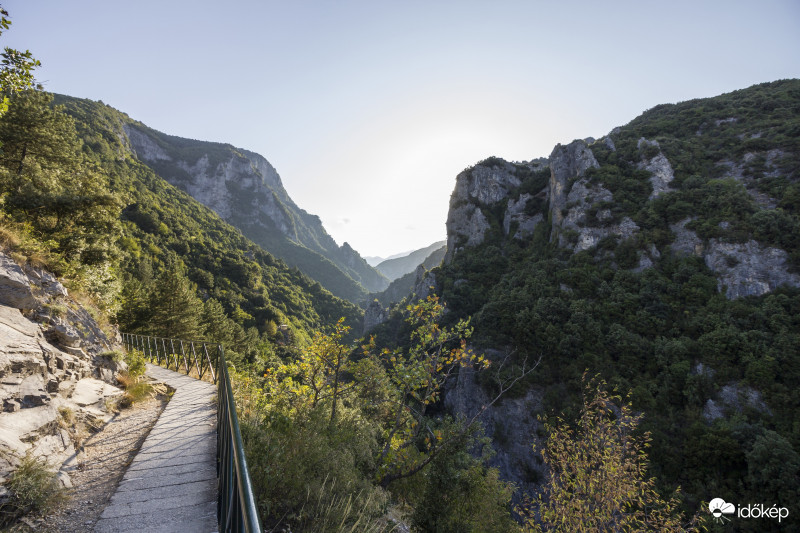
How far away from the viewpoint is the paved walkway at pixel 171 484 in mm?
2744

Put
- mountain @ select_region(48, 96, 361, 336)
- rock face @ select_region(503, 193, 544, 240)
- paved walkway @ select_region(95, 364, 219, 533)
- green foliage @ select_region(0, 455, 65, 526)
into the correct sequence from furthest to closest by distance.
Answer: mountain @ select_region(48, 96, 361, 336) → rock face @ select_region(503, 193, 544, 240) → paved walkway @ select_region(95, 364, 219, 533) → green foliage @ select_region(0, 455, 65, 526)

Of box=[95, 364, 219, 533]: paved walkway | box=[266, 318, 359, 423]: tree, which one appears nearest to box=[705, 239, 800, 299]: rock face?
box=[266, 318, 359, 423]: tree

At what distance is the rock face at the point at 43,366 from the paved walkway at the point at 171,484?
79 cm

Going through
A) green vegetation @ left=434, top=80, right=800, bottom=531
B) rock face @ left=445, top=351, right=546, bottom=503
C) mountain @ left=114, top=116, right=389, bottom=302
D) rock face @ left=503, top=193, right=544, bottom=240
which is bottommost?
rock face @ left=445, top=351, right=546, bottom=503

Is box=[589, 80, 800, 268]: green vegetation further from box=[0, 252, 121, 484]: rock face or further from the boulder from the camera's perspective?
the boulder

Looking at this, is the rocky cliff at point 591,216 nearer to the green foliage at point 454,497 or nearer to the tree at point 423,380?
the green foliage at point 454,497

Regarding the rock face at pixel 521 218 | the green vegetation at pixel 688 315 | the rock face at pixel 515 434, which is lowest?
the rock face at pixel 515 434

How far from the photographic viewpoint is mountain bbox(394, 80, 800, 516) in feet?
67.7

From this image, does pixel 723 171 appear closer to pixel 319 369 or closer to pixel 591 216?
pixel 591 216

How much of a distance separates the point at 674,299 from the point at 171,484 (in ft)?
132

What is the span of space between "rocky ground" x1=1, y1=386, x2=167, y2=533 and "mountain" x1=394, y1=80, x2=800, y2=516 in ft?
34.7

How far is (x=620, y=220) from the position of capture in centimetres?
3853

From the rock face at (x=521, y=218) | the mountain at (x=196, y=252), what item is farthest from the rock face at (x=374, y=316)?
the rock face at (x=521, y=218)

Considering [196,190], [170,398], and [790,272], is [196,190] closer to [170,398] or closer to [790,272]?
[170,398]
